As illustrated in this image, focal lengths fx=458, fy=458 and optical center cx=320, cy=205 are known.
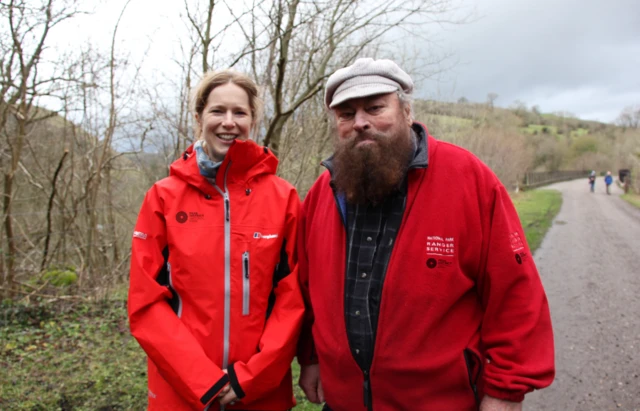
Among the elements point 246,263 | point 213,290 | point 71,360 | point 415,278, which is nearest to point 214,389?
point 213,290

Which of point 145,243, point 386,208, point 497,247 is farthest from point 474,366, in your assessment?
point 145,243

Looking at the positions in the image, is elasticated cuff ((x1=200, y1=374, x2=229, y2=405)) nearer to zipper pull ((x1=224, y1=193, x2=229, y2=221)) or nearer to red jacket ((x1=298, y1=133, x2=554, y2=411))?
red jacket ((x1=298, y1=133, x2=554, y2=411))

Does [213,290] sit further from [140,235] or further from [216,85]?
[216,85]

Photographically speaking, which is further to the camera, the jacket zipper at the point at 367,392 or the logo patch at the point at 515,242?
the jacket zipper at the point at 367,392

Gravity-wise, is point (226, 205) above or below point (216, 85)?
below

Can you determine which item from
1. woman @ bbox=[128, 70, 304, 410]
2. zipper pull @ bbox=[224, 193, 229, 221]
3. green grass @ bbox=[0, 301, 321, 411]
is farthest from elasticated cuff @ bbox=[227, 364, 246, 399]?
green grass @ bbox=[0, 301, 321, 411]

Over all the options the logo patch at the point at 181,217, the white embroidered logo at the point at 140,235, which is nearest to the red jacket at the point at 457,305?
the logo patch at the point at 181,217

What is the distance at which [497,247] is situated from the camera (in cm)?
196

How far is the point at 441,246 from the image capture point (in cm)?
198

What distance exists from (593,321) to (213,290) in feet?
19.1

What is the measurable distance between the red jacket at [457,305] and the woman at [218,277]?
0.44 m

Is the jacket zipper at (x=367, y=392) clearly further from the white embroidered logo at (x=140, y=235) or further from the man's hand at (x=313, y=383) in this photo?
the white embroidered logo at (x=140, y=235)

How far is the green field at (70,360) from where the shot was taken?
158 inches

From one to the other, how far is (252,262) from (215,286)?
8.2 inches
